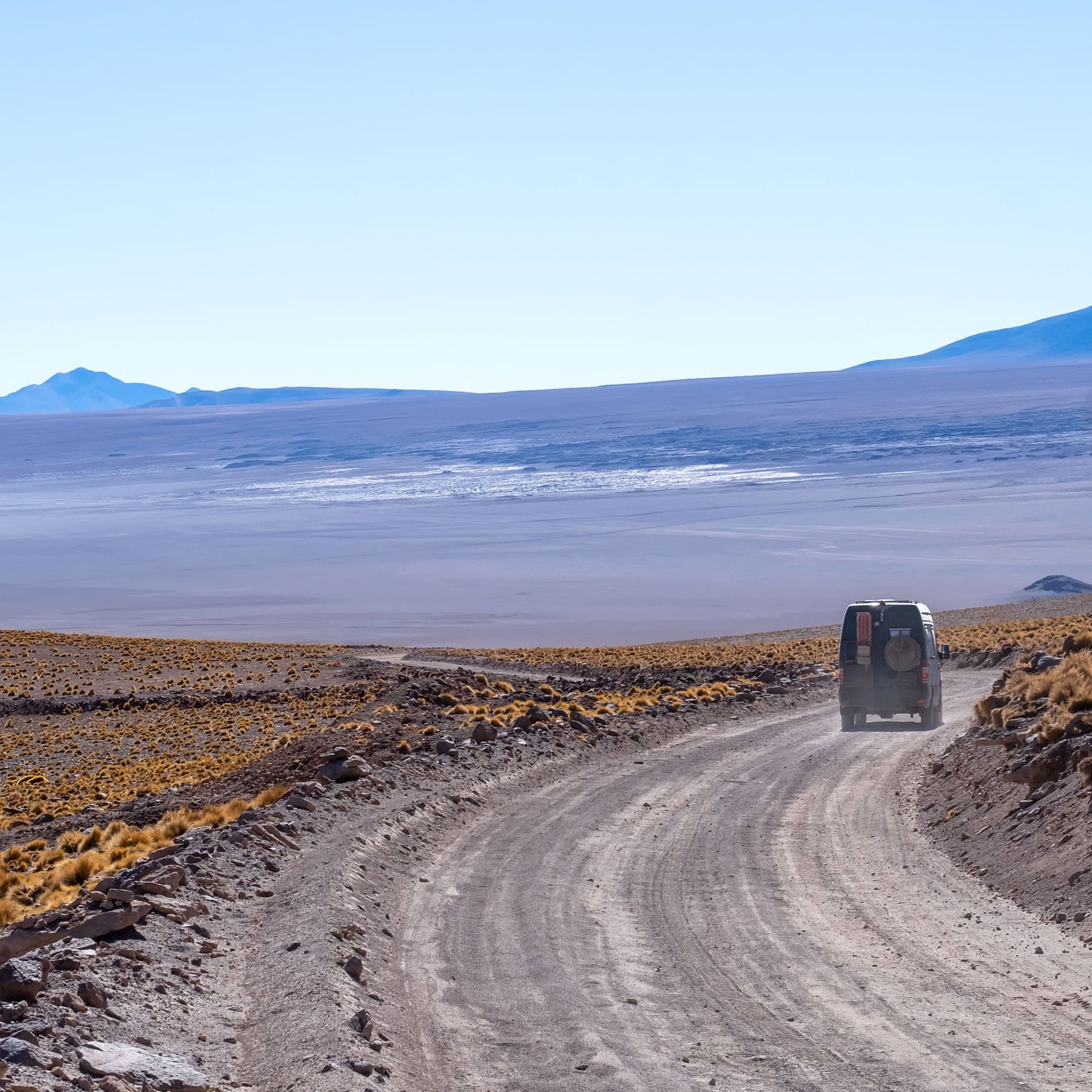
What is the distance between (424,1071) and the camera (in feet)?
21.2

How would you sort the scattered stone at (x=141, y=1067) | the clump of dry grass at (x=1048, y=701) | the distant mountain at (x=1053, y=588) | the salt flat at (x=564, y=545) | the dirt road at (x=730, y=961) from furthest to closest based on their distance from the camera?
the salt flat at (x=564, y=545) → the distant mountain at (x=1053, y=588) → the clump of dry grass at (x=1048, y=701) → the dirt road at (x=730, y=961) → the scattered stone at (x=141, y=1067)

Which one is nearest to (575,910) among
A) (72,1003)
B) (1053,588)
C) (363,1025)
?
(363,1025)

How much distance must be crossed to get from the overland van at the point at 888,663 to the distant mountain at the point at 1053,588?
4851cm

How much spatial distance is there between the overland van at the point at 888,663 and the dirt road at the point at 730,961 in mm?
7054

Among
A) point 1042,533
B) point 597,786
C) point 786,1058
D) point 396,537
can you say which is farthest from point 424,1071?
point 396,537

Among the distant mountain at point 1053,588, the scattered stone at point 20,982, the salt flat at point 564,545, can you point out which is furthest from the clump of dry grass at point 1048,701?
the distant mountain at point 1053,588

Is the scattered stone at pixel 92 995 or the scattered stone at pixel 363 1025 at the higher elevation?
the scattered stone at pixel 92 995

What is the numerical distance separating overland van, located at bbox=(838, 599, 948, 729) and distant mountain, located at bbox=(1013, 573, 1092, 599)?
48.5m

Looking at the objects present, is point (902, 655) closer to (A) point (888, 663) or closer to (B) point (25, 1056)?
(A) point (888, 663)

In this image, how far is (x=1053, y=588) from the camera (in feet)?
220

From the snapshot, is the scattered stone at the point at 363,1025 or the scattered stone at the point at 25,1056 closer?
the scattered stone at the point at 25,1056

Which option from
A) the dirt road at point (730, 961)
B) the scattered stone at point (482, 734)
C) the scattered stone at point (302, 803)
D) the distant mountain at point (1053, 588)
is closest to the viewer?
the dirt road at point (730, 961)

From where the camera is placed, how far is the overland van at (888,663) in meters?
20.9

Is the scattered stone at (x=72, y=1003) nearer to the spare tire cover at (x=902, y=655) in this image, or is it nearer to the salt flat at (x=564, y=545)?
the spare tire cover at (x=902, y=655)
